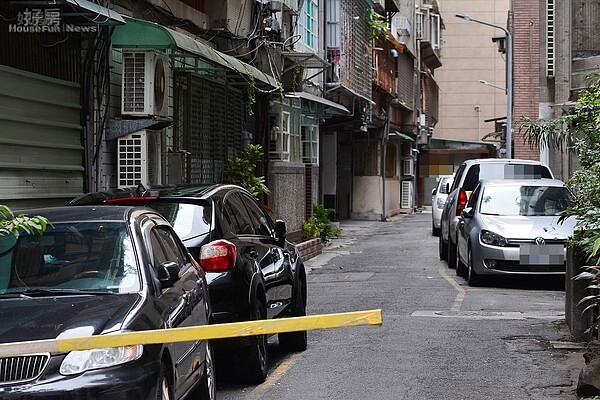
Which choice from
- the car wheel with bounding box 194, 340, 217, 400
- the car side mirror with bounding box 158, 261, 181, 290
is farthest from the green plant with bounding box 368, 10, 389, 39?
the car side mirror with bounding box 158, 261, 181, 290

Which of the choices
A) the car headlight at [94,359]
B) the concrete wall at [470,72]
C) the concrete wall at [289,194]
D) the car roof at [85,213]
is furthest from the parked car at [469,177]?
the concrete wall at [470,72]

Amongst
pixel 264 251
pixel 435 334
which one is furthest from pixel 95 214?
pixel 435 334

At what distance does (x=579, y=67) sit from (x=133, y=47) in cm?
1462

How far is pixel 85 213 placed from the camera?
7480 mm

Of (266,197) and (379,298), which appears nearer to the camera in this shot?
(379,298)

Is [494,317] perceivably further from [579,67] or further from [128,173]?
[579,67]

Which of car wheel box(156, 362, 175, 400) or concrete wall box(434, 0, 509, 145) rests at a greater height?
concrete wall box(434, 0, 509, 145)

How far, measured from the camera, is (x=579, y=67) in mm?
25609

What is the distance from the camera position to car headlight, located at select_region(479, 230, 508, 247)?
16031 mm

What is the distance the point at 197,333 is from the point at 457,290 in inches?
428

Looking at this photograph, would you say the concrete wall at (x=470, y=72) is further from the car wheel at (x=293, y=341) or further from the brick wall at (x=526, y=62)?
the car wheel at (x=293, y=341)

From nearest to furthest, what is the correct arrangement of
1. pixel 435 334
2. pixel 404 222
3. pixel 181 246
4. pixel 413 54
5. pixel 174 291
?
pixel 174 291
pixel 181 246
pixel 435 334
pixel 404 222
pixel 413 54

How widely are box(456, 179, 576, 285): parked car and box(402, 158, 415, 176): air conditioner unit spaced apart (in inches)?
1353

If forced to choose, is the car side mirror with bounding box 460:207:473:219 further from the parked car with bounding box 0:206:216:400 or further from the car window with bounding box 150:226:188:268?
the car window with bounding box 150:226:188:268
